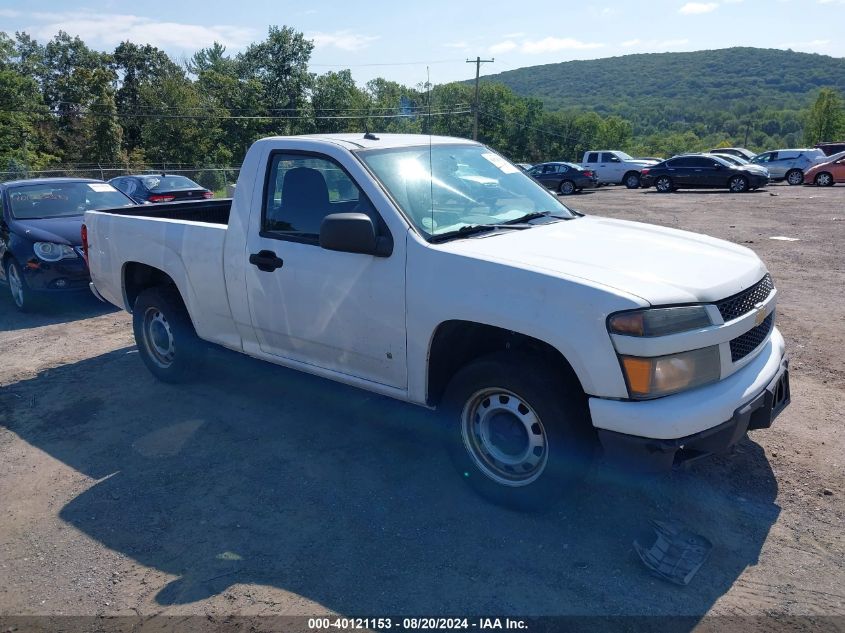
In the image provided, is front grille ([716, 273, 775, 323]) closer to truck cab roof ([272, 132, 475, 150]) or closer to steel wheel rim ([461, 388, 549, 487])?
steel wheel rim ([461, 388, 549, 487])

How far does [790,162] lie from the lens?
1219 inches

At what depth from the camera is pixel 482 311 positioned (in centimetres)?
344

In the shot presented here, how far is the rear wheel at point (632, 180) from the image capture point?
33875 mm

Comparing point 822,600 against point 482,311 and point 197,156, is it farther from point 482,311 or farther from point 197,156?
point 197,156

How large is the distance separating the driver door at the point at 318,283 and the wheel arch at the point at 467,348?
196 mm

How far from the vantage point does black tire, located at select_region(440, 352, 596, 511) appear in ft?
11.0

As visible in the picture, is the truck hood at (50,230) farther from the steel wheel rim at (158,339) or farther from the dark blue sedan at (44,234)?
the steel wheel rim at (158,339)

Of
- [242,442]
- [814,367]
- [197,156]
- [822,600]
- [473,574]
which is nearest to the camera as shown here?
[822,600]

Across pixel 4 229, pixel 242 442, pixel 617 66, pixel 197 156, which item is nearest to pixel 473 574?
pixel 242 442

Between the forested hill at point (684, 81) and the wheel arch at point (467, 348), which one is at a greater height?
the forested hill at point (684, 81)

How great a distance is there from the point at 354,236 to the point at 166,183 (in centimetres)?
1414

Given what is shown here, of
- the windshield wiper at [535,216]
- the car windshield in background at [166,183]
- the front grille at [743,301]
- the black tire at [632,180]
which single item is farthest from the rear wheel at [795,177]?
the front grille at [743,301]

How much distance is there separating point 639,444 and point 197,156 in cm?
5504

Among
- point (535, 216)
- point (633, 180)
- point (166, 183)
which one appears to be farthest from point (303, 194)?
point (633, 180)
